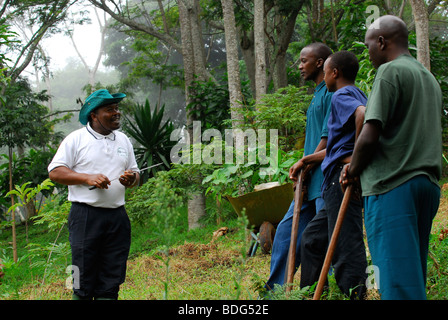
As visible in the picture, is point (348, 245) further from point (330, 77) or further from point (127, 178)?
point (127, 178)

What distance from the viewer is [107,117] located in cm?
347

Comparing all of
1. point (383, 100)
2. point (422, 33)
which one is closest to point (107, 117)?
point (383, 100)

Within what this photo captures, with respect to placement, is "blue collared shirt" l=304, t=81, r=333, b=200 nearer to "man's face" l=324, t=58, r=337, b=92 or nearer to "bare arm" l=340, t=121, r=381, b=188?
"man's face" l=324, t=58, r=337, b=92

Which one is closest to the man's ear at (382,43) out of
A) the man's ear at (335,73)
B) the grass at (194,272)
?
the man's ear at (335,73)

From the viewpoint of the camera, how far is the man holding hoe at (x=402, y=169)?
223cm

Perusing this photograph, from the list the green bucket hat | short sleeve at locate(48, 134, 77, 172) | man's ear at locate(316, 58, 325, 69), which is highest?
man's ear at locate(316, 58, 325, 69)

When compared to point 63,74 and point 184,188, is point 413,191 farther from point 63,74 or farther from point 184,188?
point 63,74

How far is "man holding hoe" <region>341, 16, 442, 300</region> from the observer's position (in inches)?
88.0

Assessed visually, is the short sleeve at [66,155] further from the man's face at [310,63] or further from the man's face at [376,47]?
the man's face at [376,47]

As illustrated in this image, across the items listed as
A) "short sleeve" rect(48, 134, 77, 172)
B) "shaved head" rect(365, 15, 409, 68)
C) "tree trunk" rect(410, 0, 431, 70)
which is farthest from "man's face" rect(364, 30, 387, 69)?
"tree trunk" rect(410, 0, 431, 70)

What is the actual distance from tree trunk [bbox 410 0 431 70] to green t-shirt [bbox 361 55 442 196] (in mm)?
3859

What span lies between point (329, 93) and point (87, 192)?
5.99 feet
